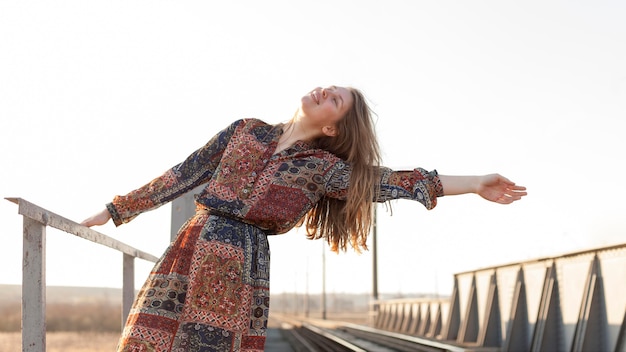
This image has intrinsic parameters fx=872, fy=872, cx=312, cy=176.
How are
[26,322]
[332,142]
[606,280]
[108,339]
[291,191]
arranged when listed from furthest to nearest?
1. [606,280]
2. [108,339]
3. [332,142]
4. [291,191]
5. [26,322]

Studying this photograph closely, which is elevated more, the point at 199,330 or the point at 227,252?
the point at 227,252

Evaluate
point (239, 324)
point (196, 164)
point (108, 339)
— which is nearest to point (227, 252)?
point (239, 324)

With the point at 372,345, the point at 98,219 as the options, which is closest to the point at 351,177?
the point at 98,219

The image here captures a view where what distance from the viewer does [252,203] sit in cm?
305

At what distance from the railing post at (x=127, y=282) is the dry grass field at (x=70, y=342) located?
0.17 meters

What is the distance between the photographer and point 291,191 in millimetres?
3143

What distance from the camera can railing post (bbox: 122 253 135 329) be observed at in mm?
4575

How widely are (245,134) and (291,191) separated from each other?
29cm

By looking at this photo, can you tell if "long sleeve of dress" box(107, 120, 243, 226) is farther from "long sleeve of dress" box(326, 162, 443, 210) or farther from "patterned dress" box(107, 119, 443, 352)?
"long sleeve of dress" box(326, 162, 443, 210)

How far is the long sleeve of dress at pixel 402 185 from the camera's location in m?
3.14

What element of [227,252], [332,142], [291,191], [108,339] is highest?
[332,142]

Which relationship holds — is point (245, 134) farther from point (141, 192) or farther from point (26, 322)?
point (26, 322)

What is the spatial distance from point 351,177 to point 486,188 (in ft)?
1.62

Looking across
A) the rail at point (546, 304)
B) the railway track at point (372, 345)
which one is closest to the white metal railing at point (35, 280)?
the railway track at point (372, 345)
